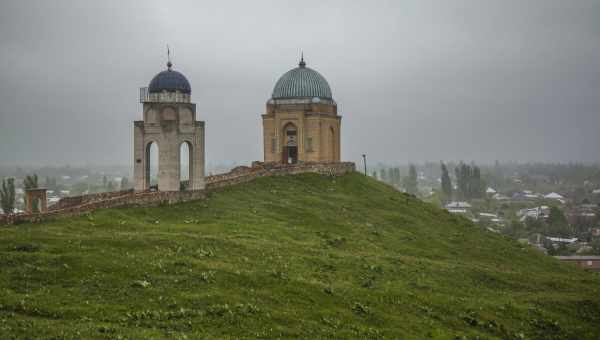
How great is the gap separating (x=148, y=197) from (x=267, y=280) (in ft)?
47.5

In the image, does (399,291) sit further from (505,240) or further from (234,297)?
(505,240)

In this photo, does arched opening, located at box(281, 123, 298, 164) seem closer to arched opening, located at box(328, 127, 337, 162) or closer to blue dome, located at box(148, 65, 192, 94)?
arched opening, located at box(328, 127, 337, 162)

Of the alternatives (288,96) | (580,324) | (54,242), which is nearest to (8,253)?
(54,242)

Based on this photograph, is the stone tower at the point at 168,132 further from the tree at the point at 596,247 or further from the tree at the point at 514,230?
the tree at the point at 514,230

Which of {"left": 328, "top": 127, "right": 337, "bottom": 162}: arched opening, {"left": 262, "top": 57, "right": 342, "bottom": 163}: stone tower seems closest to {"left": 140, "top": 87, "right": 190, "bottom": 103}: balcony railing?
{"left": 262, "top": 57, "right": 342, "bottom": 163}: stone tower

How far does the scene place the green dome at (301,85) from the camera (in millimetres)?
61963

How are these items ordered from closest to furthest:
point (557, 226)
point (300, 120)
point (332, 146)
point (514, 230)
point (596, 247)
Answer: point (300, 120) → point (332, 146) → point (596, 247) → point (514, 230) → point (557, 226)

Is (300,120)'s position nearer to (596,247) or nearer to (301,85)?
(301,85)

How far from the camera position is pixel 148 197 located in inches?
1464

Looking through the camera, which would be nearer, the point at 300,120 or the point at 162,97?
the point at 162,97

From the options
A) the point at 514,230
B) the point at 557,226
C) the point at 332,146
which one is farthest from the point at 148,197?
the point at 557,226

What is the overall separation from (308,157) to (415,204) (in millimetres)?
12186

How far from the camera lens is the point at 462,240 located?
147 feet

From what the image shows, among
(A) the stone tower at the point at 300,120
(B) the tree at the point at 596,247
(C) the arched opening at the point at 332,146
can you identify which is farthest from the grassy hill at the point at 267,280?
(B) the tree at the point at 596,247
